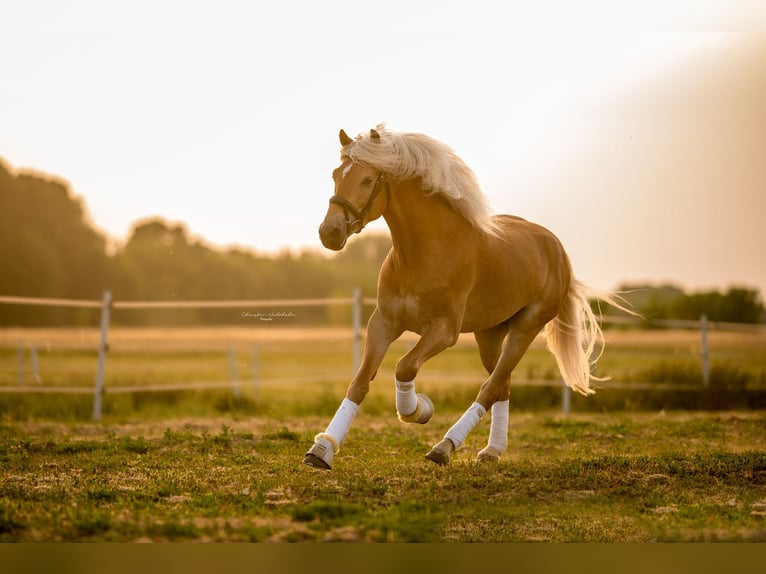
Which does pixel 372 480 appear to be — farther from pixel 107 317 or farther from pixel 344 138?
pixel 107 317

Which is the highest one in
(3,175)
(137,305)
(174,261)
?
(3,175)

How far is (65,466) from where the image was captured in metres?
5.87

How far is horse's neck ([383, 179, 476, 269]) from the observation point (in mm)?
5285

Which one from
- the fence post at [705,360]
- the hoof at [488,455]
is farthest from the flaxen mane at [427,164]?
the fence post at [705,360]

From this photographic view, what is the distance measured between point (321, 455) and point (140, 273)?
28658 mm

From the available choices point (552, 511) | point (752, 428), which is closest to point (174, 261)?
point (752, 428)

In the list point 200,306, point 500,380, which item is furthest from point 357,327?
point 500,380

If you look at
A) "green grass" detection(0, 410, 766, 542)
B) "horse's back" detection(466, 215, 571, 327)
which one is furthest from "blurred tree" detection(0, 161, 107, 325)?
"horse's back" detection(466, 215, 571, 327)

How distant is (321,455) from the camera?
16.1ft

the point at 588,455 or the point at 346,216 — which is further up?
the point at 346,216

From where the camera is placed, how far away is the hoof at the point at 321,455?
16.1ft

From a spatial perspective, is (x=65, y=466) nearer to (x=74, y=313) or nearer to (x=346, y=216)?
(x=346, y=216)

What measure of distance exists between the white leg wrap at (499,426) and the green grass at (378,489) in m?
0.19

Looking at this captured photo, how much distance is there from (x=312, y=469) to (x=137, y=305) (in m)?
5.70
